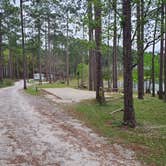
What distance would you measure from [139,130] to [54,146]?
3.36m

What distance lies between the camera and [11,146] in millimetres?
8266

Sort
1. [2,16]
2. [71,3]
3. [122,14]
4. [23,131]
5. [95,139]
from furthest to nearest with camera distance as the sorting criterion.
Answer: [2,16] < [71,3] < [122,14] < [23,131] < [95,139]

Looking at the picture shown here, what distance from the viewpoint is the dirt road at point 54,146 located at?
6934 millimetres

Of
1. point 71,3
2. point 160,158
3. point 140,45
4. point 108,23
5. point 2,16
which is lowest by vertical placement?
point 160,158

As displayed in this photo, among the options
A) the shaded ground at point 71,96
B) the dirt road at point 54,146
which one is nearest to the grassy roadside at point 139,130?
the dirt road at point 54,146

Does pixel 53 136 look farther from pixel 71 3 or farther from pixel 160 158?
pixel 71 3

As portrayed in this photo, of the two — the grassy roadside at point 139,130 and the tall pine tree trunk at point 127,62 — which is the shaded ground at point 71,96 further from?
the tall pine tree trunk at point 127,62

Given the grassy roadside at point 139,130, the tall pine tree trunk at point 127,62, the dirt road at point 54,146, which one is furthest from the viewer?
the tall pine tree trunk at point 127,62

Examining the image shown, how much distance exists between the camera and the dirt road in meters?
6.93

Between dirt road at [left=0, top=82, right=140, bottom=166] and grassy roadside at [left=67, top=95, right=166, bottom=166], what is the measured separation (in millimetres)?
393

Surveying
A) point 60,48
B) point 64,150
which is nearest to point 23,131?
point 64,150

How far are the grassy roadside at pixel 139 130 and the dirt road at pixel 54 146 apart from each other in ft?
1.29

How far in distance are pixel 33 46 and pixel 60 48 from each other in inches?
1010

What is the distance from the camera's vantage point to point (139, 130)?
10.6 m
